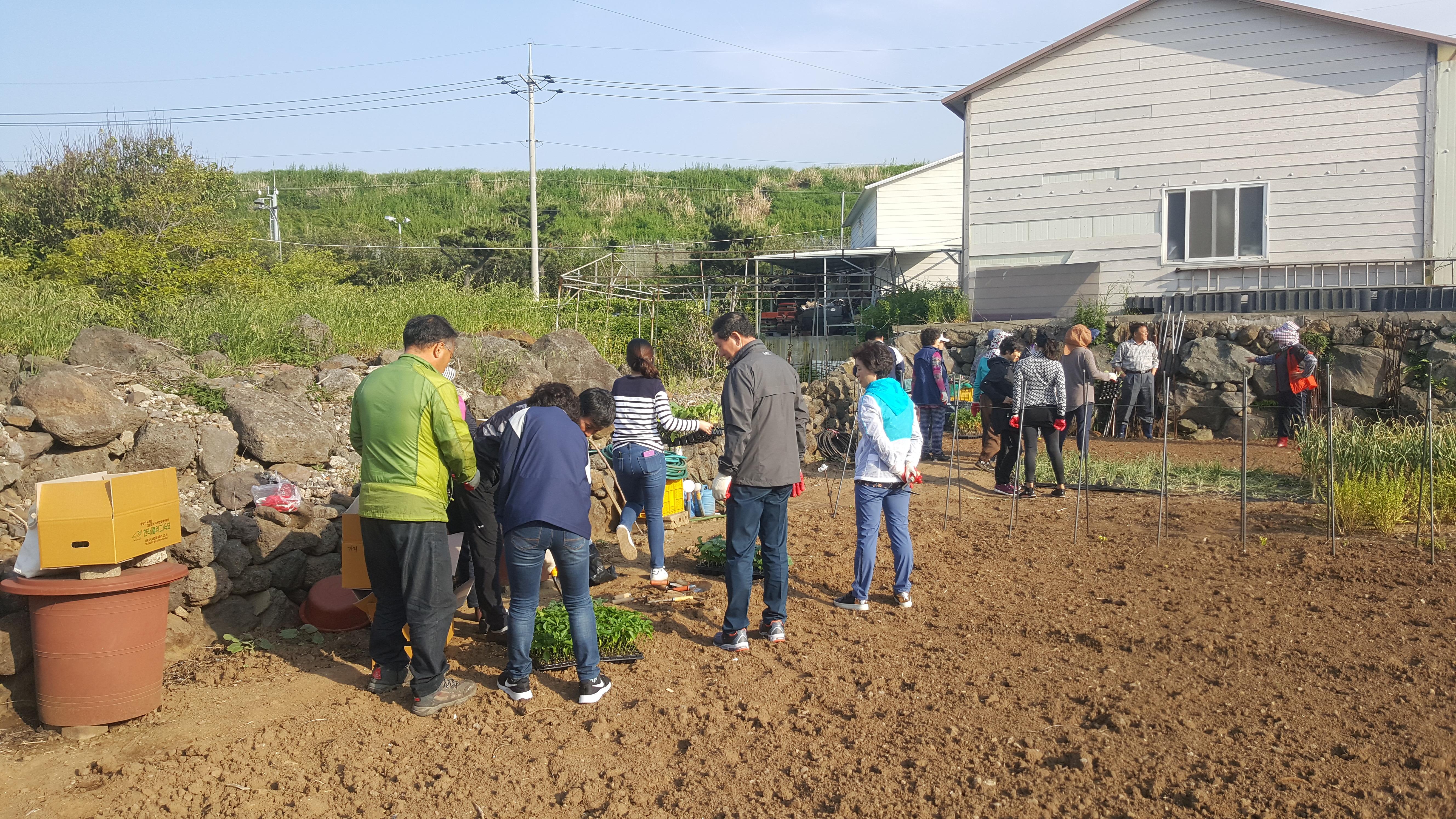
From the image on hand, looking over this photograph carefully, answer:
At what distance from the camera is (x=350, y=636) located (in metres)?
5.84

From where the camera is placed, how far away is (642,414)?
21.2ft

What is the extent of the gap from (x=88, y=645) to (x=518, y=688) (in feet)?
6.53

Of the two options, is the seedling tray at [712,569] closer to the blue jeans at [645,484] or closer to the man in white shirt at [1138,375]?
the blue jeans at [645,484]

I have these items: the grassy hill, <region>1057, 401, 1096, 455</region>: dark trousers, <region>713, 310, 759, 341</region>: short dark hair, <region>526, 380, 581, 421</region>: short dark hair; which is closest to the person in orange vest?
<region>1057, 401, 1096, 455</region>: dark trousers

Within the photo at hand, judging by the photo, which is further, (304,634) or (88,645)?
(304,634)

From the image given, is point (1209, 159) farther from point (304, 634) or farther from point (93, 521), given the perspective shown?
point (93, 521)

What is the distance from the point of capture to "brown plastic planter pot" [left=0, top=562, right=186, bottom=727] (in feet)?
14.3

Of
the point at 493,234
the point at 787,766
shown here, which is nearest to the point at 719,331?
the point at 787,766

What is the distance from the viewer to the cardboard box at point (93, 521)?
14.1 ft

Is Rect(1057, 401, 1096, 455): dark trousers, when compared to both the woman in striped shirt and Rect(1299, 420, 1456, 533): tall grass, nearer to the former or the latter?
Rect(1299, 420, 1456, 533): tall grass

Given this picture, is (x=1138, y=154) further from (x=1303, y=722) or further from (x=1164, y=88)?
(x=1303, y=722)

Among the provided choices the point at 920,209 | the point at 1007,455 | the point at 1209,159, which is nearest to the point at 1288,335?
the point at 1209,159

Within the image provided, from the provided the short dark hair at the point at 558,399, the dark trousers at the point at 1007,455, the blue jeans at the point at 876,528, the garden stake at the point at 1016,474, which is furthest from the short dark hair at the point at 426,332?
the dark trousers at the point at 1007,455

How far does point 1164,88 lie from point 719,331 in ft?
44.7
